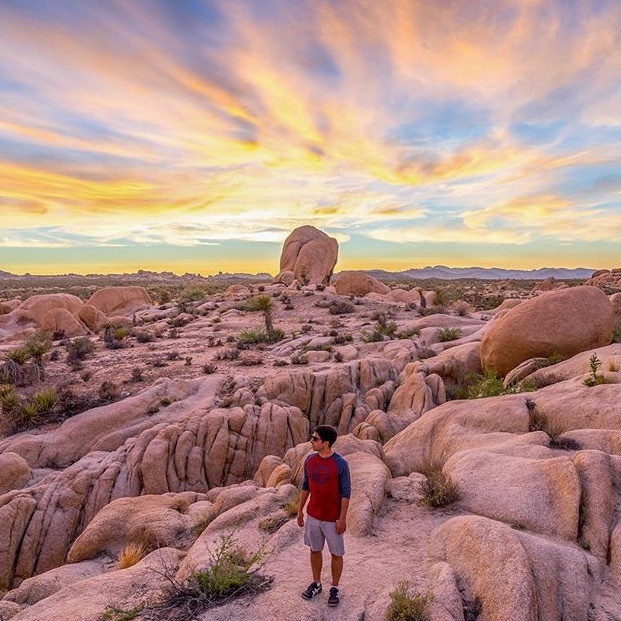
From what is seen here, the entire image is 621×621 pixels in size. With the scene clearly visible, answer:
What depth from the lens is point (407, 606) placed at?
491cm

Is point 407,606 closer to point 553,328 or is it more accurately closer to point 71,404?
point 553,328

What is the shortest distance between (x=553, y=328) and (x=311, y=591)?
43.7 ft

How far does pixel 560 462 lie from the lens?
732cm

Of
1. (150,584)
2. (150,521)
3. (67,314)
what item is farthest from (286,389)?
(67,314)

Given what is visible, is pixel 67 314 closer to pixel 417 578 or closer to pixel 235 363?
pixel 235 363

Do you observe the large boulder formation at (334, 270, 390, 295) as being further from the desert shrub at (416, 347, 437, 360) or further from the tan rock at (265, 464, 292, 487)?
the tan rock at (265, 464, 292, 487)

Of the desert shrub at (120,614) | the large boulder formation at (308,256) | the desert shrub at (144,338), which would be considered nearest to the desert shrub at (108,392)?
the desert shrub at (144,338)

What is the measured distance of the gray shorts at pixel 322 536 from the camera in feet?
17.8

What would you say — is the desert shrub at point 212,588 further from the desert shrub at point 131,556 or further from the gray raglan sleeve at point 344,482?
the desert shrub at point 131,556

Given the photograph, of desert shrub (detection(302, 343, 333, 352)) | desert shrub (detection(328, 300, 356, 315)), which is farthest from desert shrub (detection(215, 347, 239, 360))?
desert shrub (detection(328, 300, 356, 315))

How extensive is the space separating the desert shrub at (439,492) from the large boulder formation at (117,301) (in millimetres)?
43215

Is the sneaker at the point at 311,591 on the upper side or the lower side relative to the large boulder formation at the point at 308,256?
lower

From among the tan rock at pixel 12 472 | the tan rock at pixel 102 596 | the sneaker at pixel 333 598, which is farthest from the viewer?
the tan rock at pixel 12 472

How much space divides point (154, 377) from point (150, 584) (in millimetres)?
14963
